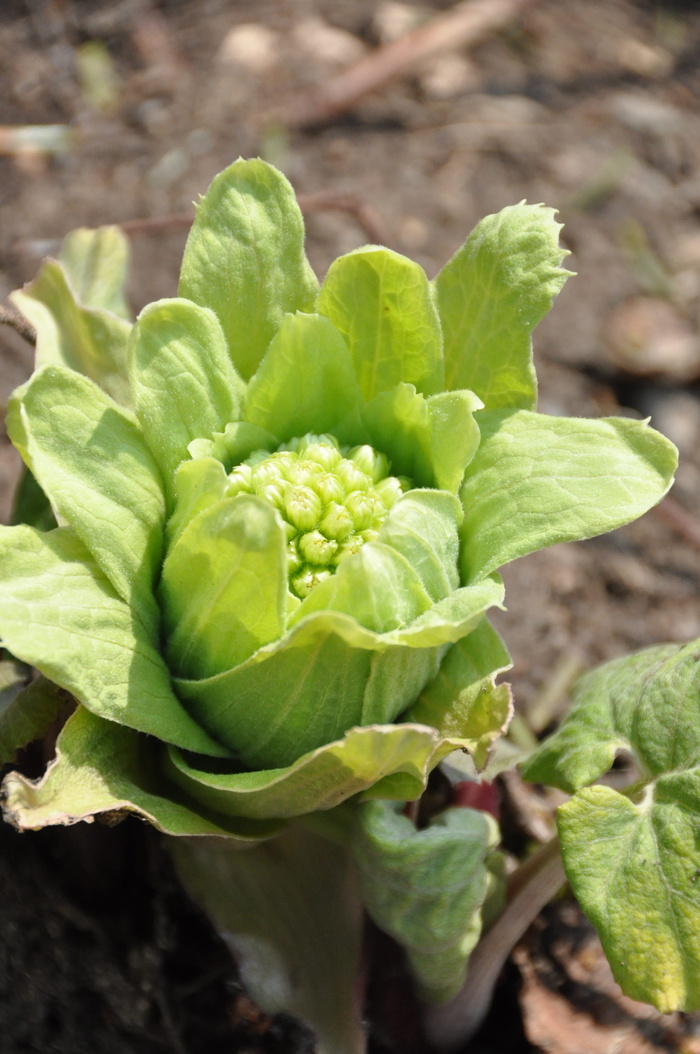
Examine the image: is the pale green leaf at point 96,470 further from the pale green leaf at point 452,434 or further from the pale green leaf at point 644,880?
the pale green leaf at point 644,880

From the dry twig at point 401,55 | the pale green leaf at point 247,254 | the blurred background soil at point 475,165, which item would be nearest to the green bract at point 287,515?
the pale green leaf at point 247,254

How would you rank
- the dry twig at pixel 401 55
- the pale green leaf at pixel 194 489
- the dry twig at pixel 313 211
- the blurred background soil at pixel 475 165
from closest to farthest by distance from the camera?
the pale green leaf at pixel 194 489 → the dry twig at pixel 313 211 → the blurred background soil at pixel 475 165 → the dry twig at pixel 401 55

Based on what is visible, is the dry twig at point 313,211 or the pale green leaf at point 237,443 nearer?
the pale green leaf at point 237,443

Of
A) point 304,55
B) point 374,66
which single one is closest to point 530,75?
point 374,66

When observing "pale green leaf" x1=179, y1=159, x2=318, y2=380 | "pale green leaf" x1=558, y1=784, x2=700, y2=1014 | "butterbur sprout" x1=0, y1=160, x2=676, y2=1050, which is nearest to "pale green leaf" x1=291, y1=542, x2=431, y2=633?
"butterbur sprout" x1=0, y1=160, x2=676, y2=1050

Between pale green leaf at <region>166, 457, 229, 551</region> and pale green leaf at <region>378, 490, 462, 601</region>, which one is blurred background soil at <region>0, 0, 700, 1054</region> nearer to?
pale green leaf at <region>378, 490, 462, 601</region>

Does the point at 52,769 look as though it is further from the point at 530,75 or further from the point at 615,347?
the point at 530,75

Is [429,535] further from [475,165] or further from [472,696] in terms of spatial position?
[475,165]
